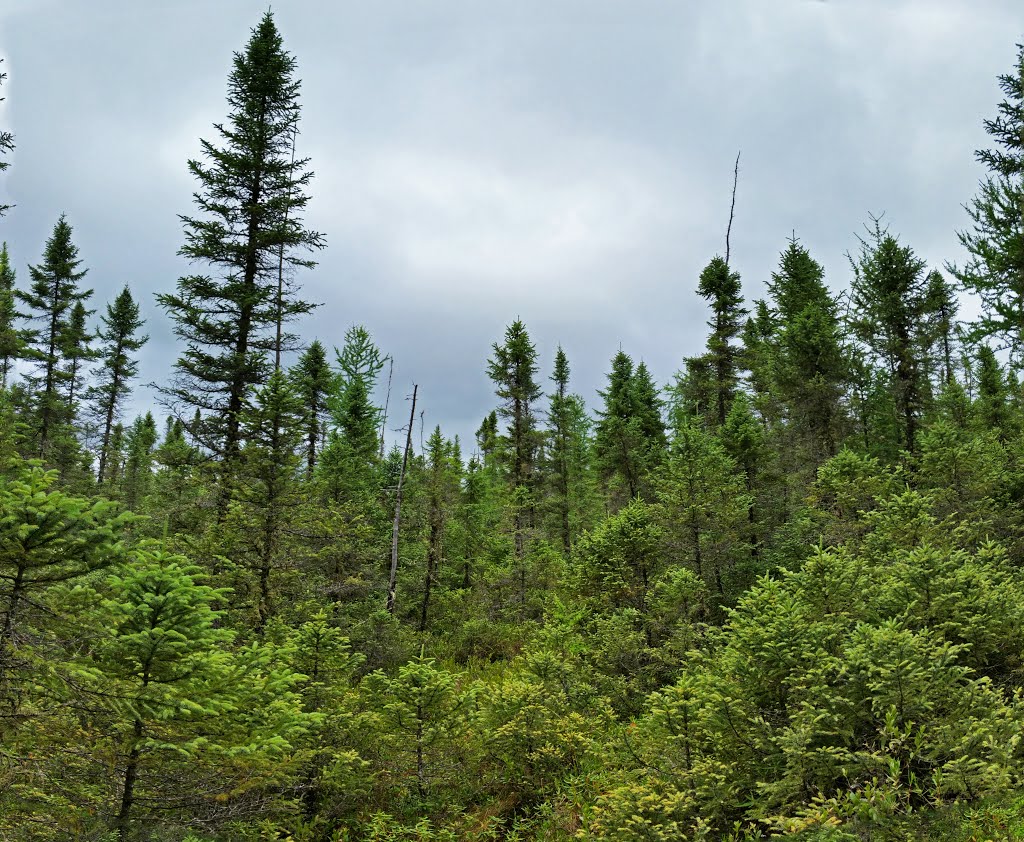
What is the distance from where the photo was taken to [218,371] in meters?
15.2

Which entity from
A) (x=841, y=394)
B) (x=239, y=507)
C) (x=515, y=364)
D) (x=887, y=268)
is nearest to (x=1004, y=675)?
(x=239, y=507)

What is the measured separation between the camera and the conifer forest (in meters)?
5.59

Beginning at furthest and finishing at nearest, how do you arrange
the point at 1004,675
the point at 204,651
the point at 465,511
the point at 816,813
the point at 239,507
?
the point at 465,511
the point at 239,507
the point at 1004,675
the point at 204,651
the point at 816,813

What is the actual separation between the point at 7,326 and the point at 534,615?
85.7 feet

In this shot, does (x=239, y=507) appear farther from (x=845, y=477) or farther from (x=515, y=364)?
(x=515, y=364)

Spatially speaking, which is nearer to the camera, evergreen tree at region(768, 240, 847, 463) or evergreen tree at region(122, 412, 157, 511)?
evergreen tree at region(768, 240, 847, 463)

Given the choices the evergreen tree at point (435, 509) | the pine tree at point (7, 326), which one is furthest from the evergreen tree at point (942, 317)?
the pine tree at point (7, 326)

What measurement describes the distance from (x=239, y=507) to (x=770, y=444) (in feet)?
60.2

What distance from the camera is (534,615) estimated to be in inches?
926

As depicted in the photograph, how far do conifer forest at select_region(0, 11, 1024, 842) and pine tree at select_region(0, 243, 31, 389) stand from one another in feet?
1.01

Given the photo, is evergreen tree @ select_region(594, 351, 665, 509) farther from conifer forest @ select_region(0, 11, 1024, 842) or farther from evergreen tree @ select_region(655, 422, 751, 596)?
evergreen tree @ select_region(655, 422, 751, 596)

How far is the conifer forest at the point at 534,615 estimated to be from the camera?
5586mm

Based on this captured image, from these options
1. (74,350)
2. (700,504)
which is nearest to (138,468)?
(74,350)

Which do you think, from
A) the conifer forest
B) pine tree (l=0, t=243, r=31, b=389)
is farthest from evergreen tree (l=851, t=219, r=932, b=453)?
pine tree (l=0, t=243, r=31, b=389)
